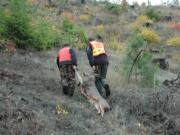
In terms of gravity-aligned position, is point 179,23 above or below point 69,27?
below

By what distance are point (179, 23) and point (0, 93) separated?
33.3 metres

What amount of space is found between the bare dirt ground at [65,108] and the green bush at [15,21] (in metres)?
1.24

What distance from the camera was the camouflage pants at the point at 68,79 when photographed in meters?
14.7

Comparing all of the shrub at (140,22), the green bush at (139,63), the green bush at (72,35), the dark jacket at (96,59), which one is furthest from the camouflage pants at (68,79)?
the shrub at (140,22)

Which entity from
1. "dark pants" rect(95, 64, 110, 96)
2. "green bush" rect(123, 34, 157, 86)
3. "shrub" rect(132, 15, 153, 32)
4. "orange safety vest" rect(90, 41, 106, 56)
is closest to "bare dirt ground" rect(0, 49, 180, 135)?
"dark pants" rect(95, 64, 110, 96)

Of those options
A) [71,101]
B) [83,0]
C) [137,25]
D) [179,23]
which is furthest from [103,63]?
[83,0]

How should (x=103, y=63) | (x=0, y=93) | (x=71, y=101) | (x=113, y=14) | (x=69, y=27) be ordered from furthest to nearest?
(x=113, y=14) → (x=69, y=27) → (x=103, y=63) → (x=71, y=101) → (x=0, y=93)

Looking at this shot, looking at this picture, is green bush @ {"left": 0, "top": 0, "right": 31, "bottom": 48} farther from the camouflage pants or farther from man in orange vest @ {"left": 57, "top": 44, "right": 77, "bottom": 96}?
the camouflage pants

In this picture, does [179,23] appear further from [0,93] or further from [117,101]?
[0,93]

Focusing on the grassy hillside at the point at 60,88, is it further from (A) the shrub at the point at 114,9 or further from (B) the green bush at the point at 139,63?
(A) the shrub at the point at 114,9

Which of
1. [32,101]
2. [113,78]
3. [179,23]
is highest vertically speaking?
[32,101]

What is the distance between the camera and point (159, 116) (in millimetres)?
14367

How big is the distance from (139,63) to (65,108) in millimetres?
7064

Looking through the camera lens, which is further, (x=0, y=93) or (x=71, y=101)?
(x=71, y=101)
